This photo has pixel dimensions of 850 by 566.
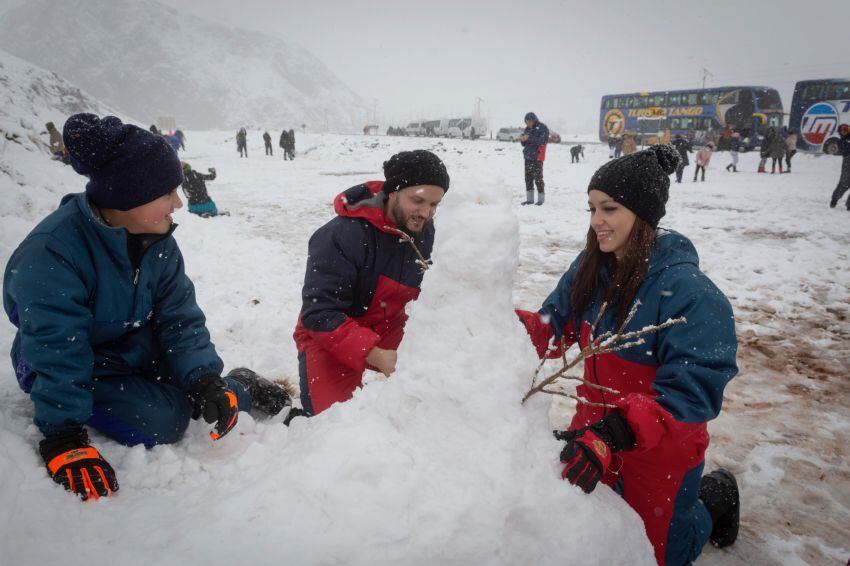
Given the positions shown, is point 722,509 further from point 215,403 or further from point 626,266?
point 215,403

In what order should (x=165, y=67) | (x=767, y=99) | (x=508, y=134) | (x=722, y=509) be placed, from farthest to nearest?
(x=165, y=67), (x=508, y=134), (x=767, y=99), (x=722, y=509)

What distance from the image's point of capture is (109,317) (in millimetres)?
1947

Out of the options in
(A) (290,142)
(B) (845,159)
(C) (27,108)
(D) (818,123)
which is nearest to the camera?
(B) (845,159)

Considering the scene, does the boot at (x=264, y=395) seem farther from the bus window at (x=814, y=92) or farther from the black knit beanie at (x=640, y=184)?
the bus window at (x=814, y=92)

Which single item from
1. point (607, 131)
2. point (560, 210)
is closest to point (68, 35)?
point (607, 131)

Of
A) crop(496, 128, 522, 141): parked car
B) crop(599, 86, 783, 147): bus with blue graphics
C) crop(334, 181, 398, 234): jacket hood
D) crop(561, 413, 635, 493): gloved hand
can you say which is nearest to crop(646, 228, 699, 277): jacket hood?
crop(561, 413, 635, 493): gloved hand

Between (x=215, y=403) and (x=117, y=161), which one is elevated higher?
(x=117, y=161)

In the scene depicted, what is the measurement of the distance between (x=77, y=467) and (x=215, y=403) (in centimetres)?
61

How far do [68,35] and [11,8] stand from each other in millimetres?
49590

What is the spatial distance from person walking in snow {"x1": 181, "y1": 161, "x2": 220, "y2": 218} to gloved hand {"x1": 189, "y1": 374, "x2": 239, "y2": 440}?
25.1 feet

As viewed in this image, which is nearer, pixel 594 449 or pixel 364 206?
pixel 594 449

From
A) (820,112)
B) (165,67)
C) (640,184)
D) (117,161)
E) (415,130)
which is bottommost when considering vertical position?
(640,184)

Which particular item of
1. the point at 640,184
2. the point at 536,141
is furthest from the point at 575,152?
the point at 640,184

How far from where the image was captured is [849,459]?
2.64 metres
